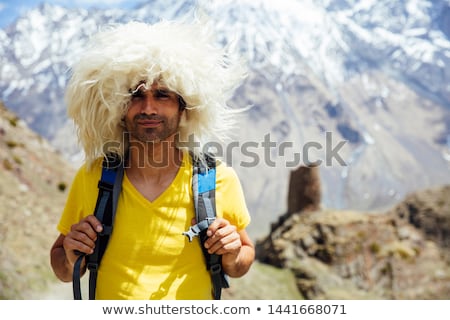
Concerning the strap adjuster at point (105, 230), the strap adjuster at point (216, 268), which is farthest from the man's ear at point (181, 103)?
the strap adjuster at point (216, 268)

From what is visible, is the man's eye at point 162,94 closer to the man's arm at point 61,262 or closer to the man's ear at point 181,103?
the man's ear at point 181,103

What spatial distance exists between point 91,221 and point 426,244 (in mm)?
29501

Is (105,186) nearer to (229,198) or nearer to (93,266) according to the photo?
(93,266)

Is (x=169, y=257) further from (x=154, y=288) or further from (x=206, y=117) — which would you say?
(x=206, y=117)

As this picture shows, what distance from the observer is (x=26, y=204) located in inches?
763

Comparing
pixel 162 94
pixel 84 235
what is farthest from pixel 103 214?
pixel 162 94

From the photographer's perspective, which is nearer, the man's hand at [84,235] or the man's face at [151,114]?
the man's hand at [84,235]

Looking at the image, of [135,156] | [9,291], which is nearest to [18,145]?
[9,291]

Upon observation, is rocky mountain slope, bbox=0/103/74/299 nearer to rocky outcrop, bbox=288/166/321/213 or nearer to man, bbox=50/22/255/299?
man, bbox=50/22/255/299

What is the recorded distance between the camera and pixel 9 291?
42.9 feet

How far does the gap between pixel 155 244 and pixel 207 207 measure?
44 centimetres

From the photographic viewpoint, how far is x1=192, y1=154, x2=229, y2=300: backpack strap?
3.64 m

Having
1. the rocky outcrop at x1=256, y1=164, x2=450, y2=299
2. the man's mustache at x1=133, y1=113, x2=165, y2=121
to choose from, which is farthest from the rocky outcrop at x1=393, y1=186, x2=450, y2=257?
the man's mustache at x1=133, y1=113, x2=165, y2=121

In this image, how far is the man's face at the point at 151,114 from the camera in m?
3.79
